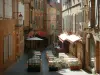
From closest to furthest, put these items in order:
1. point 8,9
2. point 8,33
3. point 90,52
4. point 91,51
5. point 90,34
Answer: point 90,34
point 91,51
point 90,52
point 8,33
point 8,9

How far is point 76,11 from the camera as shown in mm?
38938

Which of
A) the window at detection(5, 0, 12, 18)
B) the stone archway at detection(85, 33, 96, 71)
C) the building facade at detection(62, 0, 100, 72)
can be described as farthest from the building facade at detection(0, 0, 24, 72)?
the stone archway at detection(85, 33, 96, 71)

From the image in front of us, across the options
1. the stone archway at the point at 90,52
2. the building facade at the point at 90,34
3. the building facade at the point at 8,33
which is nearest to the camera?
the building facade at the point at 90,34

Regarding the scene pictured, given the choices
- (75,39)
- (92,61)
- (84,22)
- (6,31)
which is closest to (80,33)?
(75,39)

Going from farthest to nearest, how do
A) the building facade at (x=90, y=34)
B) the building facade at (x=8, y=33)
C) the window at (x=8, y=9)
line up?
the window at (x=8, y=9) → the building facade at (x=8, y=33) → the building facade at (x=90, y=34)

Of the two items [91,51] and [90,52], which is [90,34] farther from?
[90,52]

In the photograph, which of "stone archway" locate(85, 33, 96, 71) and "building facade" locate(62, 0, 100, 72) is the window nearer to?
"building facade" locate(62, 0, 100, 72)

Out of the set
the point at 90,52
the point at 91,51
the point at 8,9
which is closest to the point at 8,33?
the point at 8,9

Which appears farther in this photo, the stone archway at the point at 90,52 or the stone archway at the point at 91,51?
the stone archway at the point at 90,52

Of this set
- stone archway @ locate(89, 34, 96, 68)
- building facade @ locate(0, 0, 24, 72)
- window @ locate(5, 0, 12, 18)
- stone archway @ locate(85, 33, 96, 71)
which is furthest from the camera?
window @ locate(5, 0, 12, 18)

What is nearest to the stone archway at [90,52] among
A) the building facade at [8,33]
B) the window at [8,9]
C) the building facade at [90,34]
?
the building facade at [90,34]

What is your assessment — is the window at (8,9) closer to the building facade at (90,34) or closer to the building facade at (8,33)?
the building facade at (8,33)

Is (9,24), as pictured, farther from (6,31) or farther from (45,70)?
(45,70)

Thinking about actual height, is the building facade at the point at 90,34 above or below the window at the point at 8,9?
below
